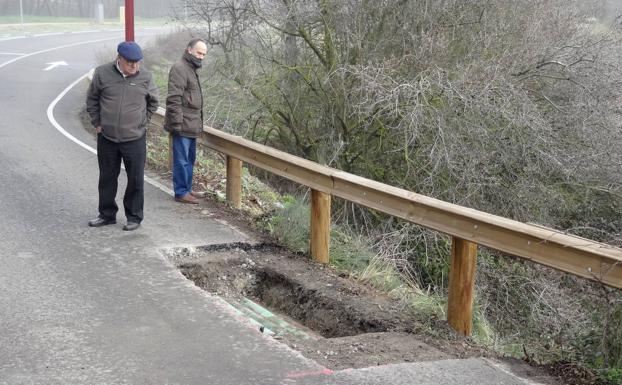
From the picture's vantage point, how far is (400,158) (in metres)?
11.6

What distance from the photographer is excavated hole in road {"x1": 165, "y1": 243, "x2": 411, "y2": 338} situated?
6.05m

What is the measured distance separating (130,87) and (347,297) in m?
3.20

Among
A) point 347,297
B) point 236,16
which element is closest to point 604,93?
point 236,16

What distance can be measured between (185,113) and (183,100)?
0.50 ft

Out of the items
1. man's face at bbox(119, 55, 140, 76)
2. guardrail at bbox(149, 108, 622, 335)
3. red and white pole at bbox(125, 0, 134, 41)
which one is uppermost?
red and white pole at bbox(125, 0, 134, 41)

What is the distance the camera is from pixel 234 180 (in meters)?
9.16

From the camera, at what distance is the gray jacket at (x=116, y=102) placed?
25.6 ft

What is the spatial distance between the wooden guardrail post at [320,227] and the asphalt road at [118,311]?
2.97ft

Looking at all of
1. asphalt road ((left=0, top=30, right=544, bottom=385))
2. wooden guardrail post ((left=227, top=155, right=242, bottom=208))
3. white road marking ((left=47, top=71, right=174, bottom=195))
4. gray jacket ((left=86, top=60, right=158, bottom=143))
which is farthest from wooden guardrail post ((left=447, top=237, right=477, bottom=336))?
white road marking ((left=47, top=71, right=174, bottom=195))

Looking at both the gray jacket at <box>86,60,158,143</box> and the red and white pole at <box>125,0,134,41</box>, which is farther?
the red and white pole at <box>125,0,134,41</box>

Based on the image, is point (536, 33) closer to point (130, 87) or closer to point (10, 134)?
point (130, 87)

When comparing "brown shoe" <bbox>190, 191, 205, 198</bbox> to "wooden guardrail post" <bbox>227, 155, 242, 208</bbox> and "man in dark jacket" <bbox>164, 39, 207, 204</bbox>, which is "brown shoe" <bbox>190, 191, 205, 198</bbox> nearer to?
"man in dark jacket" <bbox>164, 39, 207, 204</bbox>

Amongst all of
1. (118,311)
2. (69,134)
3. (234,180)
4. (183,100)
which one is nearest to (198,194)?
(234,180)

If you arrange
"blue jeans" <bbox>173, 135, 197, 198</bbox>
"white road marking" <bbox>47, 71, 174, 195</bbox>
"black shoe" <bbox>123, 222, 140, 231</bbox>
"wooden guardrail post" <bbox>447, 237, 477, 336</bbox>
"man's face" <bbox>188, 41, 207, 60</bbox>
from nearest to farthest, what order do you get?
"wooden guardrail post" <bbox>447, 237, 477, 336</bbox> < "black shoe" <bbox>123, 222, 140, 231</bbox> < "man's face" <bbox>188, 41, 207, 60</bbox> < "blue jeans" <bbox>173, 135, 197, 198</bbox> < "white road marking" <bbox>47, 71, 174, 195</bbox>
